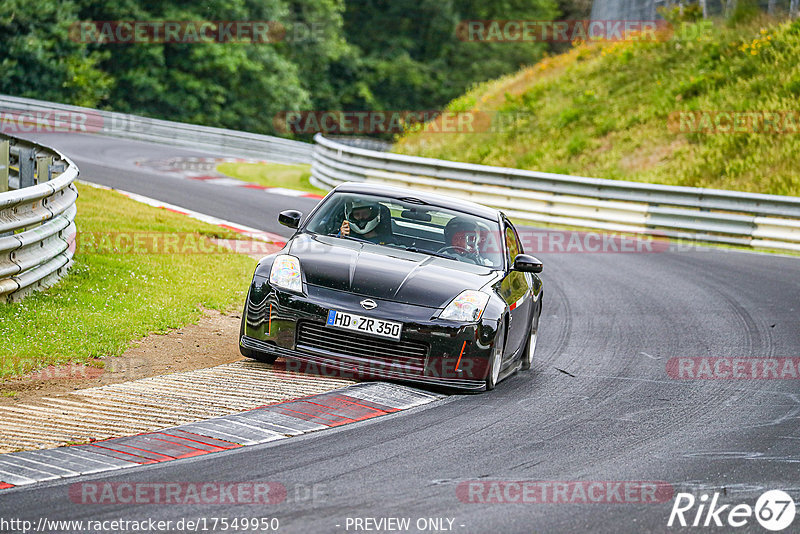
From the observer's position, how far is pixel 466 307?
7785 millimetres

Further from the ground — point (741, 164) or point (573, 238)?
point (741, 164)

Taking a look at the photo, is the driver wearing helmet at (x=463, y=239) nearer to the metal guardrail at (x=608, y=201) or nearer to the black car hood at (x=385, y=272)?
the black car hood at (x=385, y=272)

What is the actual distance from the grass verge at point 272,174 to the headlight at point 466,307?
16.3 metres

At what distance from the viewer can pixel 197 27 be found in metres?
44.2

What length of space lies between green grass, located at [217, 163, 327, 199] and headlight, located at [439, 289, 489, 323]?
16443mm

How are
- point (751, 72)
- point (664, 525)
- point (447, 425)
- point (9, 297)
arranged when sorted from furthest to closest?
1. point (751, 72)
2. point (9, 297)
3. point (447, 425)
4. point (664, 525)

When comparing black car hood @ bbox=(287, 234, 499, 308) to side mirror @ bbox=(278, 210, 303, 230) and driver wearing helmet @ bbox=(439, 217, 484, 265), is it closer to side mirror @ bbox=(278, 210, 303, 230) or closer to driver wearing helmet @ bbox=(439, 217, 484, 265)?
driver wearing helmet @ bbox=(439, 217, 484, 265)

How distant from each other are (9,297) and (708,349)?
21.2 feet

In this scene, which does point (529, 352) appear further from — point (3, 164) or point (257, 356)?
point (3, 164)

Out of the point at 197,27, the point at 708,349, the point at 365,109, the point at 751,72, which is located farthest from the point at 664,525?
the point at 365,109

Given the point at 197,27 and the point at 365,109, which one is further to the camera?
the point at 365,109

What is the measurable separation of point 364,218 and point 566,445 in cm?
321

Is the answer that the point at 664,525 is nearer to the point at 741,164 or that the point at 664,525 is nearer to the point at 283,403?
the point at 283,403

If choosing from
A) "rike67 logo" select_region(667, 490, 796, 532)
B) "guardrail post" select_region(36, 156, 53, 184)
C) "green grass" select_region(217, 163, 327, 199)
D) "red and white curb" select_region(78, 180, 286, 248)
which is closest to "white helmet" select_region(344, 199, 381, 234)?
"rike67 logo" select_region(667, 490, 796, 532)
